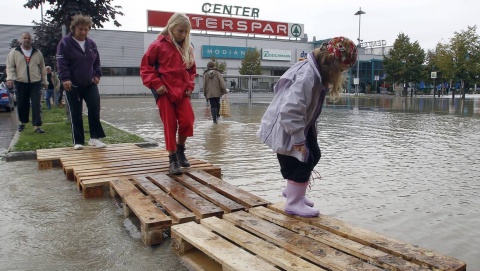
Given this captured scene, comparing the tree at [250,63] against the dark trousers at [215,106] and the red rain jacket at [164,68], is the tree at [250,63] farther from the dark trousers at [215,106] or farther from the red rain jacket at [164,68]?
the red rain jacket at [164,68]

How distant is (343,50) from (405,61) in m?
44.3

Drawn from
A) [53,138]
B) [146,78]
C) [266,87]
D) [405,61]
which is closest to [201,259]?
[146,78]

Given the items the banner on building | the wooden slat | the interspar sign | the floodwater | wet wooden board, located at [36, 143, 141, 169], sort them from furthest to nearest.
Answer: the banner on building → the interspar sign → wet wooden board, located at [36, 143, 141, 169] → the wooden slat → the floodwater

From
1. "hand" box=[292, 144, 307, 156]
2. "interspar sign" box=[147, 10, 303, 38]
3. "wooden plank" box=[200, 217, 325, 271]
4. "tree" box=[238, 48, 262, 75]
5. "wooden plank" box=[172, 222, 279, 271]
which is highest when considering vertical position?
"interspar sign" box=[147, 10, 303, 38]

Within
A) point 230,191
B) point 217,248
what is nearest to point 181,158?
point 230,191

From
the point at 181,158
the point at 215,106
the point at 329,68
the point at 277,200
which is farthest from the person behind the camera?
the point at 215,106

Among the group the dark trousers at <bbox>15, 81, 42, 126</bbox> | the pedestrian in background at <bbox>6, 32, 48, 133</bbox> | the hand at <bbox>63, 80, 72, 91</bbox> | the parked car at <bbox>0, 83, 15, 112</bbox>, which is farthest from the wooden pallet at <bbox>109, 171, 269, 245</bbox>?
the parked car at <bbox>0, 83, 15, 112</bbox>

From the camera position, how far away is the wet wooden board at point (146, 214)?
10.5ft

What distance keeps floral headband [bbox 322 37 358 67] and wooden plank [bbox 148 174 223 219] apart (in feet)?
4.91

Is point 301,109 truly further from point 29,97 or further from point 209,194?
point 29,97

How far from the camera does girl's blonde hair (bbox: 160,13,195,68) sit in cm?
486

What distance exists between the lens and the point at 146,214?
3393 millimetres

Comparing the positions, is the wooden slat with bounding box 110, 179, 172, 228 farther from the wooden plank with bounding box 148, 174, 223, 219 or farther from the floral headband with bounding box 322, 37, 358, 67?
the floral headband with bounding box 322, 37, 358, 67

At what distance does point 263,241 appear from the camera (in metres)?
2.85
